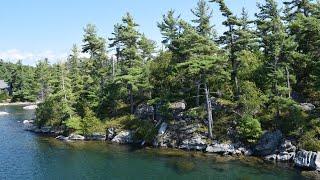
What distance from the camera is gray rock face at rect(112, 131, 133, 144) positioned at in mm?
58125

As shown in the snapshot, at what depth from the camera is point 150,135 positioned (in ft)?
183

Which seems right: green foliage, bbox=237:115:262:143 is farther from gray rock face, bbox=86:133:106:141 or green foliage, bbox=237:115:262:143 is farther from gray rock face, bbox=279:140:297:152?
gray rock face, bbox=86:133:106:141

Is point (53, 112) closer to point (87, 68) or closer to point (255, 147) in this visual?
point (87, 68)

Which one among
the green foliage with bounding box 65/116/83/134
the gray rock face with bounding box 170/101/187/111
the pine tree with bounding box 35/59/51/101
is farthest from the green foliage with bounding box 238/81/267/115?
the pine tree with bounding box 35/59/51/101

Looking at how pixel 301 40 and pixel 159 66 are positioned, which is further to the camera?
pixel 159 66

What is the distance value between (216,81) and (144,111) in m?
13.5

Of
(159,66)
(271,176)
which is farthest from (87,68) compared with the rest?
(271,176)

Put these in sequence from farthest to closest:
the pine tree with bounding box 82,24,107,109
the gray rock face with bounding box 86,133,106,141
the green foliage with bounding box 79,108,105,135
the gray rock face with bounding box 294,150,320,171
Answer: the pine tree with bounding box 82,24,107,109, the green foliage with bounding box 79,108,105,135, the gray rock face with bounding box 86,133,106,141, the gray rock face with bounding box 294,150,320,171

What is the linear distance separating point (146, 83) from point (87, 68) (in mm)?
16922

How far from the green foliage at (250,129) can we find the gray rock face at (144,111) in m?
16.5

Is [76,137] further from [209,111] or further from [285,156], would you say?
[285,156]

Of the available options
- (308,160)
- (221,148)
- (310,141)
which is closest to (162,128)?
(221,148)

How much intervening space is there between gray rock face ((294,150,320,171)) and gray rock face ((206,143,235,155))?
27.7 feet

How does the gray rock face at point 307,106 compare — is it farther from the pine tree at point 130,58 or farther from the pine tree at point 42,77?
the pine tree at point 42,77
